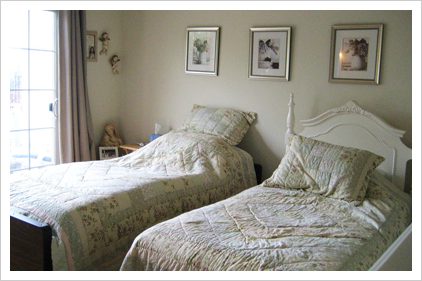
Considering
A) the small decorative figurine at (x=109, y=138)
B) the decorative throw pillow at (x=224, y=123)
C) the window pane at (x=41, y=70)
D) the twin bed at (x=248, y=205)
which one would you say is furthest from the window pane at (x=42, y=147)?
the decorative throw pillow at (x=224, y=123)

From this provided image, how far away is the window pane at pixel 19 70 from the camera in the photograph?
3.90 m

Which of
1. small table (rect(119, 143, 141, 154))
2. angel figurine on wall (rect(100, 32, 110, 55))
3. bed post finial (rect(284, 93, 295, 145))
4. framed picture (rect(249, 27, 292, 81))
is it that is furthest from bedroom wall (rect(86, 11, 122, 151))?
bed post finial (rect(284, 93, 295, 145))

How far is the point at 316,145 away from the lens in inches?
119

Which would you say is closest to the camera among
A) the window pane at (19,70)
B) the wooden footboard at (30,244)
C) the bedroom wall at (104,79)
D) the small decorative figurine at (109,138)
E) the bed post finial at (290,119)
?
the wooden footboard at (30,244)

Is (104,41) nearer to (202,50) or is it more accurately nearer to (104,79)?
(104,79)

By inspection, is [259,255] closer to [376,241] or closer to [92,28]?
[376,241]

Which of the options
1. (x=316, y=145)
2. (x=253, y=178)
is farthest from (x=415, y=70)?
(x=253, y=178)

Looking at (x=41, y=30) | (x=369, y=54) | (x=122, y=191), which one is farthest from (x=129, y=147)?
(x=369, y=54)

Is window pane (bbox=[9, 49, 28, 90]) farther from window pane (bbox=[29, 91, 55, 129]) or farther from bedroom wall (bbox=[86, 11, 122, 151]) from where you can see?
bedroom wall (bbox=[86, 11, 122, 151])

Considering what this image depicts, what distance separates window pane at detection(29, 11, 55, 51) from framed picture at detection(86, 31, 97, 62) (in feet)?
1.14

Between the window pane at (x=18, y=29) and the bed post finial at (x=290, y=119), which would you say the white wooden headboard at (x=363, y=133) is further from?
the window pane at (x=18, y=29)
